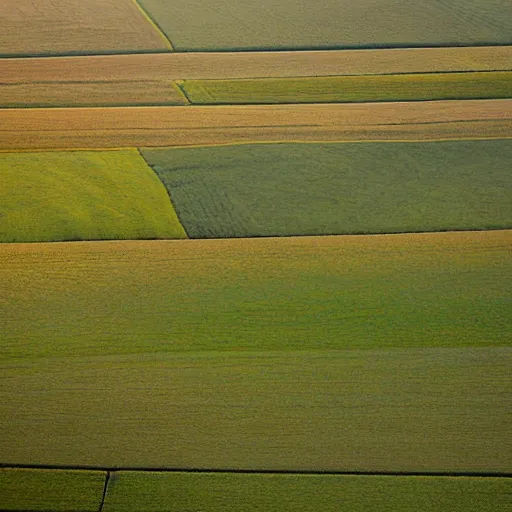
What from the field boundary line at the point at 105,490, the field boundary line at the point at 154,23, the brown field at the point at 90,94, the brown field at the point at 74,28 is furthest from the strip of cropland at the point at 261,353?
the field boundary line at the point at 154,23

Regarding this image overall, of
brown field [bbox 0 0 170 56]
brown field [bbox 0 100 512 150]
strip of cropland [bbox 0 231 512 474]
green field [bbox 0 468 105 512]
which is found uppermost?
brown field [bbox 0 0 170 56]

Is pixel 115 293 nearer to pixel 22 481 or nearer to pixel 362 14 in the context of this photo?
pixel 22 481

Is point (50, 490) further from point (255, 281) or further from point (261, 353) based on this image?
point (255, 281)

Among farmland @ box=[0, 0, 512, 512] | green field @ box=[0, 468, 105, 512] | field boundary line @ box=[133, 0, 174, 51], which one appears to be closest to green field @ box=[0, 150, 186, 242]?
farmland @ box=[0, 0, 512, 512]

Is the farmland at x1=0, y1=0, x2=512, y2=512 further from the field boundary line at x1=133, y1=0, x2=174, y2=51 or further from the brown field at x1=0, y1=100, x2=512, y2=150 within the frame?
the field boundary line at x1=133, y1=0, x2=174, y2=51

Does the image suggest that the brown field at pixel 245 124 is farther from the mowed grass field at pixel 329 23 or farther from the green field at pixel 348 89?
the mowed grass field at pixel 329 23

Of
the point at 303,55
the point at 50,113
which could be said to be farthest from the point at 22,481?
the point at 303,55
